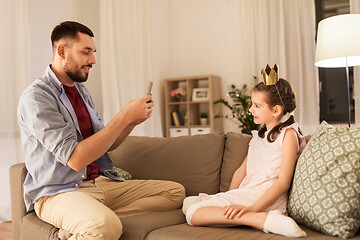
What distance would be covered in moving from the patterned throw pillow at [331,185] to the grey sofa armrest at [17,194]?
127 cm

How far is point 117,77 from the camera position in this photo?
4648mm

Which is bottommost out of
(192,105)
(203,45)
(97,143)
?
(97,143)

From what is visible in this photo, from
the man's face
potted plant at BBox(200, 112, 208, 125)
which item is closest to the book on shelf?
potted plant at BBox(200, 112, 208, 125)

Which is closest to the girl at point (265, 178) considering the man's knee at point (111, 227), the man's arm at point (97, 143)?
the man's knee at point (111, 227)

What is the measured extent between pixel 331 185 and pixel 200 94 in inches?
153

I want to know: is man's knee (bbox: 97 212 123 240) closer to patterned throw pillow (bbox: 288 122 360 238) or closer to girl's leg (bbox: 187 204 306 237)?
girl's leg (bbox: 187 204 306 237)

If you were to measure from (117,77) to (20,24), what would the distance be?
4.01 ft

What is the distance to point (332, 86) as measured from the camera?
499cm

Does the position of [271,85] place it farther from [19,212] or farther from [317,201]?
[19,212]

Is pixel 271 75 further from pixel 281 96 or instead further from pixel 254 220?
pixel 254 220

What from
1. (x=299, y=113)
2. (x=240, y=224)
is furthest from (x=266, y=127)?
(x=299, y=113)

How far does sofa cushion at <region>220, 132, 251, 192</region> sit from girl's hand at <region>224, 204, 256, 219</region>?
0.45 meters

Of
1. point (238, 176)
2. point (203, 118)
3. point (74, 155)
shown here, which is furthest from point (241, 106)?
point (74, 155)

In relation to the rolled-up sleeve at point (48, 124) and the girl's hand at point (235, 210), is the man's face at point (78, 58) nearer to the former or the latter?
the rolled-up sleeve at point (48, 124)
